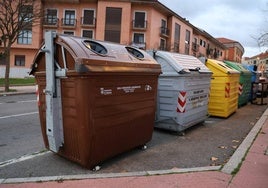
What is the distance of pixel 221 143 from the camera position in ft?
23.0

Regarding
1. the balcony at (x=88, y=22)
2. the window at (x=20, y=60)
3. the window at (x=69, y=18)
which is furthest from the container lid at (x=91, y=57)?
the window at (x=69, y=18)

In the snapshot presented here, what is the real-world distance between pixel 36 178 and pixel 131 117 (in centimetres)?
178

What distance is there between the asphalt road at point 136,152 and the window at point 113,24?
35382 mm

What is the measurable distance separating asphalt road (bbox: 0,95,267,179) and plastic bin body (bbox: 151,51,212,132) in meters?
0.34

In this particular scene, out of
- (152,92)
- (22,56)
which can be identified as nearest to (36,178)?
(152,92)

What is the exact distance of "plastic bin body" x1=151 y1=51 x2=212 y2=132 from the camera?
7289 mm

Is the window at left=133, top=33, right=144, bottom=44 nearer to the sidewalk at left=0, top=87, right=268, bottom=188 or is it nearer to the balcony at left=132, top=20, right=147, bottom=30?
the balcony at left=132, top=20, right=147, bottom=30

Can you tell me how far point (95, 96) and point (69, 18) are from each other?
42.6 m

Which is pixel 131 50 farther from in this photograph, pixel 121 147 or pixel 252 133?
pixel 252 133

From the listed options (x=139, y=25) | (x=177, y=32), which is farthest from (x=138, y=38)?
(x=177, y=32)

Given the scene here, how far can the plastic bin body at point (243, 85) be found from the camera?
43.5ft

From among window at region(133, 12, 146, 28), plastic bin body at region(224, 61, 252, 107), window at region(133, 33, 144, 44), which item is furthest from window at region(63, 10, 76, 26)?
plastic bin body at region(224, 61, 252, 107)

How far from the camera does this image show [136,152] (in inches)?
232

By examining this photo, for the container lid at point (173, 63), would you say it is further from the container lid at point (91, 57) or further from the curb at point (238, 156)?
the curb at point (238, 156)
